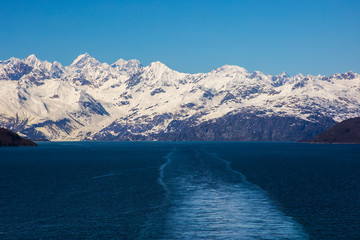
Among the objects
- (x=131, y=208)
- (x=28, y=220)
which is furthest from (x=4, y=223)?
(x=131, y=208)

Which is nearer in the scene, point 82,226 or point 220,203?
point 82,226

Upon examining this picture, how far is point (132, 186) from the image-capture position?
323 feet

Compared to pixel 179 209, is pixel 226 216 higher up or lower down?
higher up

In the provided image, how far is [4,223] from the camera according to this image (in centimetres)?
5697

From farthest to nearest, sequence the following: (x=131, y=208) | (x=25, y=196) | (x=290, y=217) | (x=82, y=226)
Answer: (x=25, y=196)
(x=131, y=208)
(x=290, y=217)
(x=82, y=226)

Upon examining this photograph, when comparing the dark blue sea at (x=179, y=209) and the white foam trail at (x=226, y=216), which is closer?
the white foam trail at (x=226, y=216)

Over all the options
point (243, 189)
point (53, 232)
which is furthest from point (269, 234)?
point (243, 189)

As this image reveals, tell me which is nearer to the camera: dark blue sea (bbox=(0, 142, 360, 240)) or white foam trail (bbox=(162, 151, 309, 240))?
white foam trail (bbox=(162, 151, 309, 240))

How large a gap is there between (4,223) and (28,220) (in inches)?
132

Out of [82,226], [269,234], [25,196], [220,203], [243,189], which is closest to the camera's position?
[269,234]

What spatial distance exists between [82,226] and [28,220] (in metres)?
8.57

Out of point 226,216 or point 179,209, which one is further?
point 179,209

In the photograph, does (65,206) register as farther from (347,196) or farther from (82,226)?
(347,196)

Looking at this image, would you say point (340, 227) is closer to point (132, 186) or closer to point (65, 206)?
point (65, 206)
